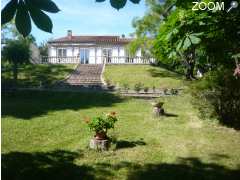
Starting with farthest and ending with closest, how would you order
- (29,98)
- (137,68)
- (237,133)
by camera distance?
(137,68) → (29,98) → (237,133)

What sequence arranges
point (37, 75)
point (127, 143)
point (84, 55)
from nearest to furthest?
point (127, 143), point (37, 75), point (84, 55)

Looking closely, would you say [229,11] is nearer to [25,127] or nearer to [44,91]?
[25,127]

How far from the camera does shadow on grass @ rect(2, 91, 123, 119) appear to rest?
684 inches

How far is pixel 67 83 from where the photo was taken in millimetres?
28203

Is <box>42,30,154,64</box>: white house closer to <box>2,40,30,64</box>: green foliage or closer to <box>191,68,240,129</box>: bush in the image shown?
<box>2,40,30,64</box>: green foliage

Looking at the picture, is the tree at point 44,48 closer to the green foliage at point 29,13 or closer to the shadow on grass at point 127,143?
the shadow on grass at point 127,143

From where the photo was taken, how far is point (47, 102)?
21000 mm

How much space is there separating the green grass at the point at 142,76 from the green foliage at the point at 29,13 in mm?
25135

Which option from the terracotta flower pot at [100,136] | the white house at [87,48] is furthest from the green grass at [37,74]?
the terracotta flower pot at [100,136]

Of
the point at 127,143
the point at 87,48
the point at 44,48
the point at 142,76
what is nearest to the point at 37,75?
the point at 142,76

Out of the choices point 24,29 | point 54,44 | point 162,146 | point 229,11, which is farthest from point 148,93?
point 54,44

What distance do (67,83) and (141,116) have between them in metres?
12.7

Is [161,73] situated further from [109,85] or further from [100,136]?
[100,136]

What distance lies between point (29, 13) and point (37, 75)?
29.8m
